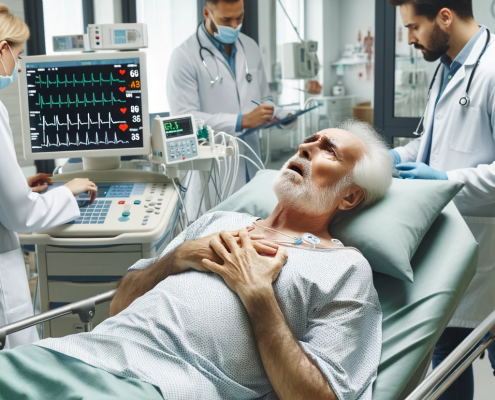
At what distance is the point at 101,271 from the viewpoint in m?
1.97

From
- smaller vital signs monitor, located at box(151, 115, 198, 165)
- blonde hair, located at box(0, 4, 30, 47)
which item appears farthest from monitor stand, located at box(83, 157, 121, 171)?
blonde hair, located at box(0, 4, 30, 47)

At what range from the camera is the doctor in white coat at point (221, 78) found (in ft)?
9.73

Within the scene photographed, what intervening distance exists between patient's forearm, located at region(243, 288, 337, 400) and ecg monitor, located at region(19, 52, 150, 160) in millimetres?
1088

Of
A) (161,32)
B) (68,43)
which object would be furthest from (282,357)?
(161,32)

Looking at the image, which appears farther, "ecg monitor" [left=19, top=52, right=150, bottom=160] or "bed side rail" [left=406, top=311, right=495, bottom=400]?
"ecg monitor" [left=19, top=52, right=150, bottom=160]

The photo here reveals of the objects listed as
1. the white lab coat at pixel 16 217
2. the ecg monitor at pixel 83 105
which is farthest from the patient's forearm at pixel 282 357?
the ecg monitor at pixel 83 105

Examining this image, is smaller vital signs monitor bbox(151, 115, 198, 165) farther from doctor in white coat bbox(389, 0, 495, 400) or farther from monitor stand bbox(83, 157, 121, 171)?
doctor in white coat bbox(389, 0, 495, 400)

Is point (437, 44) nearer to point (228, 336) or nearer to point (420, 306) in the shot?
point (420, 306)

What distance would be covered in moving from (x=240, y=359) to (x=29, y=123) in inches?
50.5

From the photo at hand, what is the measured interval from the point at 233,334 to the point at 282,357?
0.14 m

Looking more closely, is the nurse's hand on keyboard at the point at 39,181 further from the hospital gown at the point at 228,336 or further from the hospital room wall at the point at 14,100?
the hospital room wall at the point at 14,100

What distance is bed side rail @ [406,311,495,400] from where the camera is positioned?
107 cm

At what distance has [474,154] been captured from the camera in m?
1.85

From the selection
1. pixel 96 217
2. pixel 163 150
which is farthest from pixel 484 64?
pixel 96 217
